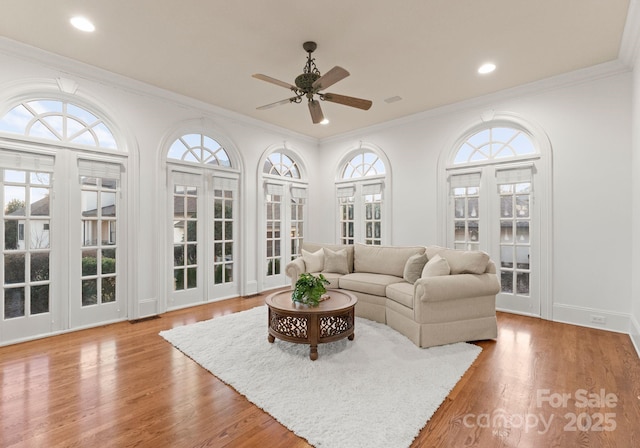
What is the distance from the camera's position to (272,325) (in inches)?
125

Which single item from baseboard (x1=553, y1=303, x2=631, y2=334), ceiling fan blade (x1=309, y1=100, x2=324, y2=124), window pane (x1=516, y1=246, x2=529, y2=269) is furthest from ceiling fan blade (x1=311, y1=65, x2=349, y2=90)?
baseboard (x1=553, y1=303, x2=631, y2=334)

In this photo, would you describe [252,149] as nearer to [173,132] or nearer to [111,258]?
[173,132]

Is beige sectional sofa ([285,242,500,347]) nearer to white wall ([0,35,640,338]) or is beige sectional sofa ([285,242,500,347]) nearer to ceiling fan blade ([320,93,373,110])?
white wall ([0,35,640,338])

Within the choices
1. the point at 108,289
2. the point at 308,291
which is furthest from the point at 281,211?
the point at 308,291

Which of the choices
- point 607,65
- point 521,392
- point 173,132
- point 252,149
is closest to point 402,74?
point 607,65

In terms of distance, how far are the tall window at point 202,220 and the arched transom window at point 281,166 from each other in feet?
2.64

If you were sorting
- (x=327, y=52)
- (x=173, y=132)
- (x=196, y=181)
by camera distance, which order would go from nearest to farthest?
(x=327, y=52) → (x=173, y=132) → (x=196, y=181)

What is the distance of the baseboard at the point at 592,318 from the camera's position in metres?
3.60

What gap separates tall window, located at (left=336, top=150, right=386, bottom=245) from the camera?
595 cm

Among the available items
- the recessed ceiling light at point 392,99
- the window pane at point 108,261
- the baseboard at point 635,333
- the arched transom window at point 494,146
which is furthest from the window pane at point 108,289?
the baseboard at point 635,333

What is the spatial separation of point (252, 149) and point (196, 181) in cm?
124

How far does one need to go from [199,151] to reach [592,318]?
583 centimetres

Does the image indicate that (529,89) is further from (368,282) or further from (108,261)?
(108,261)

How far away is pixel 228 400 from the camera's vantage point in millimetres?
2256
